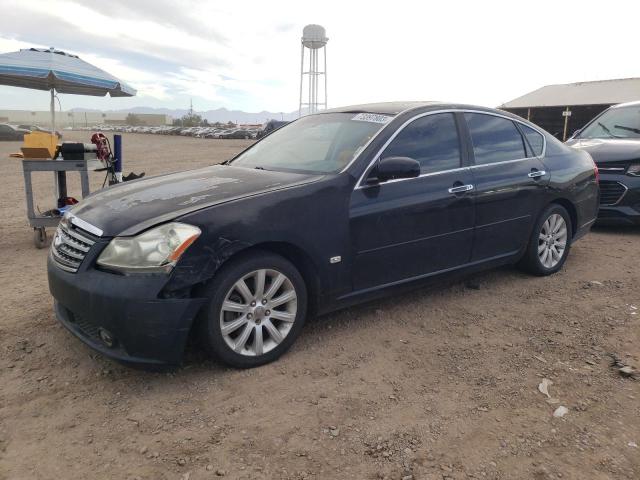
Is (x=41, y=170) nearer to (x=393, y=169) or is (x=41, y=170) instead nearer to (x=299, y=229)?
(x=299, y=229)

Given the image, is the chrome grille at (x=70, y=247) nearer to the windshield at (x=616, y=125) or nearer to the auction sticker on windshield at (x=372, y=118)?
the auction sticker on windshield at (x=372, y=118)

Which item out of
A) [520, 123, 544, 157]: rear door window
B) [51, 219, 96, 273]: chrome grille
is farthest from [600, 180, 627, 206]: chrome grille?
[51, 219, 96, 273]: chrome grille

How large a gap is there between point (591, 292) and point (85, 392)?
160 inches

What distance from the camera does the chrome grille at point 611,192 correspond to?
6652mm

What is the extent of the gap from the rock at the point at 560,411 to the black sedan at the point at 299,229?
53.2 inches

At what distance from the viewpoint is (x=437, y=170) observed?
3939 millimetres

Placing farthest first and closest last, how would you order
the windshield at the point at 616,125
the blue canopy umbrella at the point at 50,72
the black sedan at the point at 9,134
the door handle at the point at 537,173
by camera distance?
1. the black sedan at the point at 9,134
2. the blue canopy umbrella at the point at 50,72
3. the windshield at the point at 616,125
4. the door handle at the point at 537,173

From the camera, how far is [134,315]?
2711 millimetres

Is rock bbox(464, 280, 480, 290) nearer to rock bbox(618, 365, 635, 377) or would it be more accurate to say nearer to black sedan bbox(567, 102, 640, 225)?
rock bbox(618, 365, 635, 377)

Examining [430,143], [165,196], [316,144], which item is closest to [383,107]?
[430,143]

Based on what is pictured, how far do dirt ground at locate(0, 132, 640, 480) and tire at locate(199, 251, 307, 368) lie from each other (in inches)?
5.5

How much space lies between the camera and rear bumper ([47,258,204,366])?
272 centimetres

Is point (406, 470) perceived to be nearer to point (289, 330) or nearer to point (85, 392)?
point (289, 330)

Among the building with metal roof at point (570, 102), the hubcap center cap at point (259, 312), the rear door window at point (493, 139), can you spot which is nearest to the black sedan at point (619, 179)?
the rear door window at point (493, 139)
